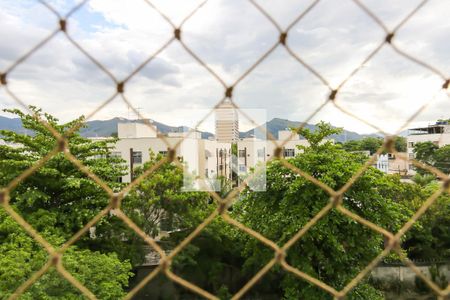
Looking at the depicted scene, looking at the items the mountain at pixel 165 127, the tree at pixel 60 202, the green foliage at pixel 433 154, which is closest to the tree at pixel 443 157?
the green foliage at pixel 433 154

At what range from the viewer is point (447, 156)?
11.5m

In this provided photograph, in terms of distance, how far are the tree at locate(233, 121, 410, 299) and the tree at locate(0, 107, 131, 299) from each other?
156cm

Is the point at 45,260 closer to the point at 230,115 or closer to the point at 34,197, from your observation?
the point at 34,197

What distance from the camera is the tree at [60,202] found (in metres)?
3.28

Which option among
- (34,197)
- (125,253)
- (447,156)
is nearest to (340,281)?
(125,253)

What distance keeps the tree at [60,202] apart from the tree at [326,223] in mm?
1558

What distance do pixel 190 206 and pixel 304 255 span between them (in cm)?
180

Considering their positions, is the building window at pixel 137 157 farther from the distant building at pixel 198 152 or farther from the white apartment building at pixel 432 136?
the white apartment building at pixel 432 136

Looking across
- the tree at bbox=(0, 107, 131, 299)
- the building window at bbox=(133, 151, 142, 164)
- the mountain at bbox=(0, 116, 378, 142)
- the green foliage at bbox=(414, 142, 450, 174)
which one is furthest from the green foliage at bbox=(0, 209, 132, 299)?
the green foliage at bbox=(414, 142, 450, 174)

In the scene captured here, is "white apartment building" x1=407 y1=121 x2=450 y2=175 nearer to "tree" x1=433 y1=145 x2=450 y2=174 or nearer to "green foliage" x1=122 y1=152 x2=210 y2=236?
"tree" x1=433 y1=145 x2=450 y2=174

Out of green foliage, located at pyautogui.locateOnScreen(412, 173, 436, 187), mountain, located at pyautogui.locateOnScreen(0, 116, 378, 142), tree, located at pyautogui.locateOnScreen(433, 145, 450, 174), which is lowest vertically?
green foliage, located at pyautogui.locateOnScreen(412, 173, 436, 187)

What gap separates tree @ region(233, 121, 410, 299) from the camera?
11.7 feet

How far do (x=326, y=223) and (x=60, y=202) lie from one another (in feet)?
9.63

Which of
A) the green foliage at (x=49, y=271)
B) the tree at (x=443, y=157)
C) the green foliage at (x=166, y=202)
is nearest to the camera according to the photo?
the green foliage at (x=49, y=271)
